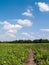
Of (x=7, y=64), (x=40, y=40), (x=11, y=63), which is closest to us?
(x=7, y=64)

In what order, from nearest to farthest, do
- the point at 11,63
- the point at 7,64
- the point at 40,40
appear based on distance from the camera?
the point at 7,64 < the point at 11,63 < the point at 40,40

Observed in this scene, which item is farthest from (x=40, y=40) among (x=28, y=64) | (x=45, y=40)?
(x=28, y=64)

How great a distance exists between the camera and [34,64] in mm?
18516

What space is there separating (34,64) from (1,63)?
130 inches

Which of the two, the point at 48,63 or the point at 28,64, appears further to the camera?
the point at 28,64

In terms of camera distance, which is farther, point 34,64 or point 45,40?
point 45,40

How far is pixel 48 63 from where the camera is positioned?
56.4 ft

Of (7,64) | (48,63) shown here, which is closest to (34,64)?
(48,63)

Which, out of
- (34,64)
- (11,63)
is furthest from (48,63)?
(11,63)

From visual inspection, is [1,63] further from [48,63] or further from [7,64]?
[48,63]

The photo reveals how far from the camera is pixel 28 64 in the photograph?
18.7 metres

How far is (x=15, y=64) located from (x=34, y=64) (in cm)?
223

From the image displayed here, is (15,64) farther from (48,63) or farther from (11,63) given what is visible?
(48,63)

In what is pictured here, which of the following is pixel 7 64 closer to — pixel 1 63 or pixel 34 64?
pixel 1 63
